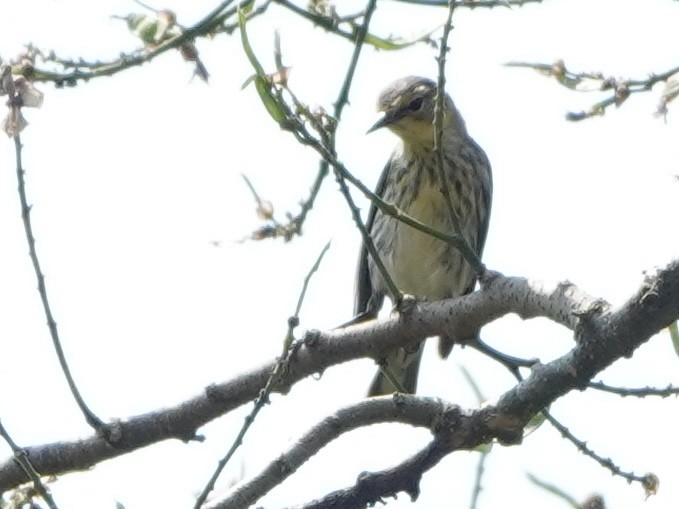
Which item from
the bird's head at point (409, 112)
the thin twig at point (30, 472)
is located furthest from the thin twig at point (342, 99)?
the bird's head at point (409, 112)

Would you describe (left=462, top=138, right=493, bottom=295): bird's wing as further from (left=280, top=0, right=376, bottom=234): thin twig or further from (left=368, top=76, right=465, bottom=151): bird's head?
(left=280, top=0, right=376, bottom=234): thin twig

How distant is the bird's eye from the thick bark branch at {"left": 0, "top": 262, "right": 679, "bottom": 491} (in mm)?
3172

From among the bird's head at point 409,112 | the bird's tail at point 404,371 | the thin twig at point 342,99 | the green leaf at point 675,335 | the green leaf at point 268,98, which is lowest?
the green leaf at point 675,335

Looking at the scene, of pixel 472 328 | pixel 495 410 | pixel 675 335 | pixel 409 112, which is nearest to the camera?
pixel 675 335

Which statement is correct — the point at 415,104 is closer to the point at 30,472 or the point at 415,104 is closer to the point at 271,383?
the point at 271,383

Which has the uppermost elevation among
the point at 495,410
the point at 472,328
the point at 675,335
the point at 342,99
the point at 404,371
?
the point at 404,371

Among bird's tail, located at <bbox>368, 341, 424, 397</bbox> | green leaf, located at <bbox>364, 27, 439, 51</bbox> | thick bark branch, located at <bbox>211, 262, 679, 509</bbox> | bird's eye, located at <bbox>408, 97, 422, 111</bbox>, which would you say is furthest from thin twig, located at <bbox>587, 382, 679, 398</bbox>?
bird's eye, located at <bbox>408, 97, 422, 111</bbox>

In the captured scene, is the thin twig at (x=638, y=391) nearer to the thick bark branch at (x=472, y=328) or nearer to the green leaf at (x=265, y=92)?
the thick bark branch at (x=472, y=328)

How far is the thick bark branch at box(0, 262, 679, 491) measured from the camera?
320 cm

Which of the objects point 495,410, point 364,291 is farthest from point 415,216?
point 495,410

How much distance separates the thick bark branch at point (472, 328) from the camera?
320 centimetres

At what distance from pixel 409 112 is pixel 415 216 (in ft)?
1.97

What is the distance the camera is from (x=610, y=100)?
3.52 metres

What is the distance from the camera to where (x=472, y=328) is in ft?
13.0
